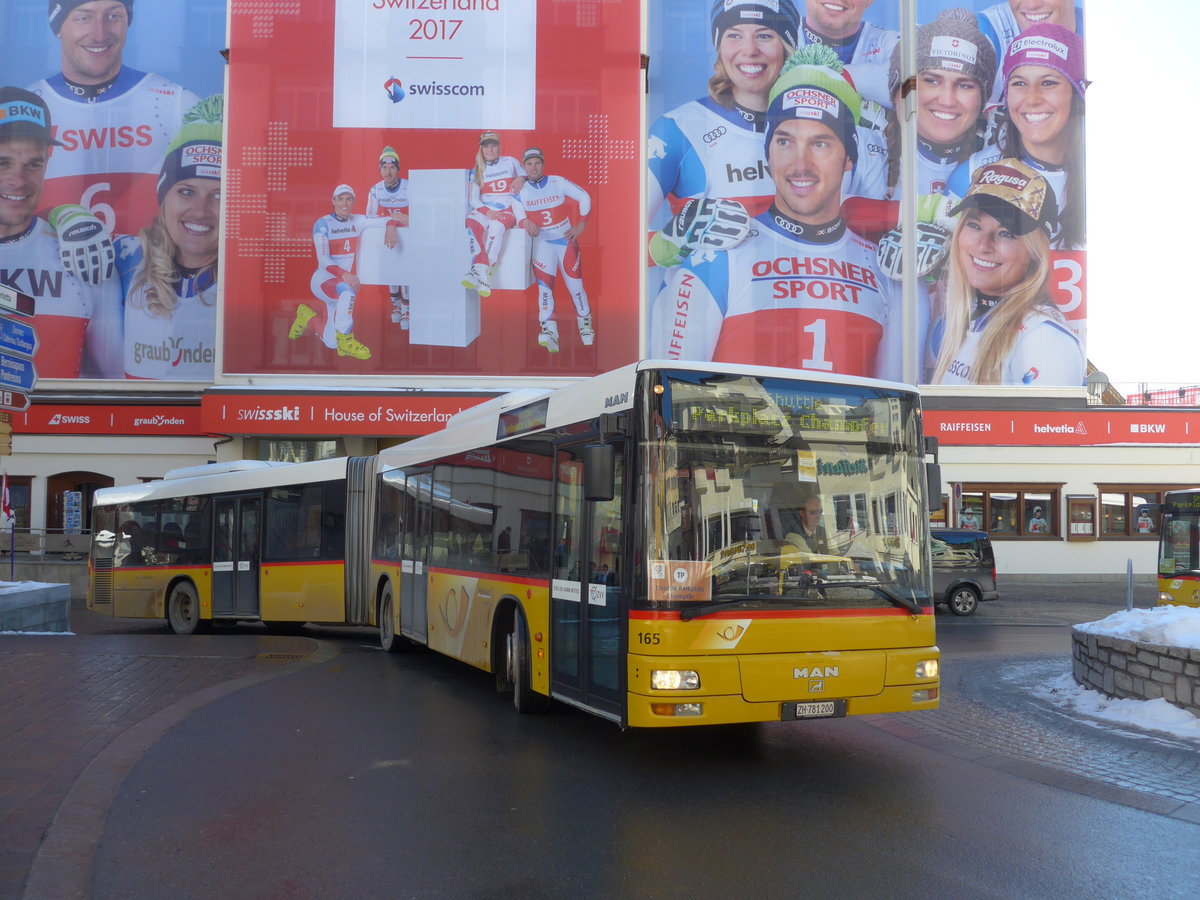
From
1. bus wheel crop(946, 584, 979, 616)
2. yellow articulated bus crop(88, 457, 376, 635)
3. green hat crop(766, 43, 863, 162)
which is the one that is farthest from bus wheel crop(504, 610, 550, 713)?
green hat crop(766, 43, 863, 162)

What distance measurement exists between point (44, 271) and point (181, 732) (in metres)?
28.3

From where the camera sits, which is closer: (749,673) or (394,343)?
(749,673)

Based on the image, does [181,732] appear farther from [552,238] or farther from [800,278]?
[800,278]

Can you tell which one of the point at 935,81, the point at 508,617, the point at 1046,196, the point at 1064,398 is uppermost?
the point at 935,81

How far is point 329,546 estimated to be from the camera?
1593 centimetres

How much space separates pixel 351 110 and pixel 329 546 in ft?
58.3

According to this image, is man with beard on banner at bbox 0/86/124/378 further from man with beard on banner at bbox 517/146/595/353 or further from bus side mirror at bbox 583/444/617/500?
bus side mirror at bbox 583/444/617/500

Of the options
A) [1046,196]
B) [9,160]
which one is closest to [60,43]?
[9,160]

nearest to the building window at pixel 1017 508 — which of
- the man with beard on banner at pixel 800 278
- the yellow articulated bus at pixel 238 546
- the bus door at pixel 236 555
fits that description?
the man with beard on banner at pixel 800 278

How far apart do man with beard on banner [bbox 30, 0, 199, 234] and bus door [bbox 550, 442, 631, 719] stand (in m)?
28.7

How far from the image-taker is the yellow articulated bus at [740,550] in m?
6.71

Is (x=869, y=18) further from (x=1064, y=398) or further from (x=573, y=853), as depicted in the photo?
(x=573, y=853)

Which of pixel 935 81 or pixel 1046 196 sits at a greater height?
pixel 935 81

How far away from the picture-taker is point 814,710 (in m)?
6.83
